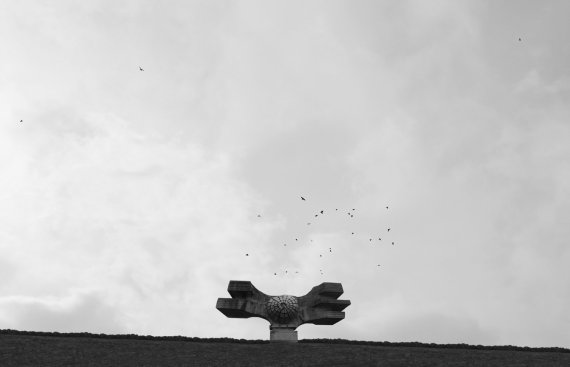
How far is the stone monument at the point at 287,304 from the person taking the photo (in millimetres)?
30828

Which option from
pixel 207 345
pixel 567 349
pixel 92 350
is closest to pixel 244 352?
pixel 207 345

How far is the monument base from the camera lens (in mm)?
30438

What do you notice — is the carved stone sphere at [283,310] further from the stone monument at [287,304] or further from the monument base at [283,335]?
the monument base at [283,335]

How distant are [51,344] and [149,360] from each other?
4.76 meters

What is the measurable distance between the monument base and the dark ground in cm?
153

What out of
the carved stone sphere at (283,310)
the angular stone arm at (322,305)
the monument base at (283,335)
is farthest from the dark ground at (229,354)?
the angular stone arm at (322,305)

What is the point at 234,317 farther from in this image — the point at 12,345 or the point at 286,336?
the point at 12,345

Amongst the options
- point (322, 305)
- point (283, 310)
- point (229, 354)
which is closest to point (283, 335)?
point (283, 310)

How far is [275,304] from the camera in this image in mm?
30844

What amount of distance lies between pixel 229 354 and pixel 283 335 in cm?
456

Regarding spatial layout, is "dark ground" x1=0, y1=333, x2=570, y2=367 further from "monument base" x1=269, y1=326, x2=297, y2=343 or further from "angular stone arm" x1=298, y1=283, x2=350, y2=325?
"angular stone arm" x1=298, y1=283, x2=350, y2=325

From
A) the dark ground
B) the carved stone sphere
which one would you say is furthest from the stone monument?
the dark ground

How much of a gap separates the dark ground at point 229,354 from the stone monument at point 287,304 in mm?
2011

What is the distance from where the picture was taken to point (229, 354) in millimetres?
26438
